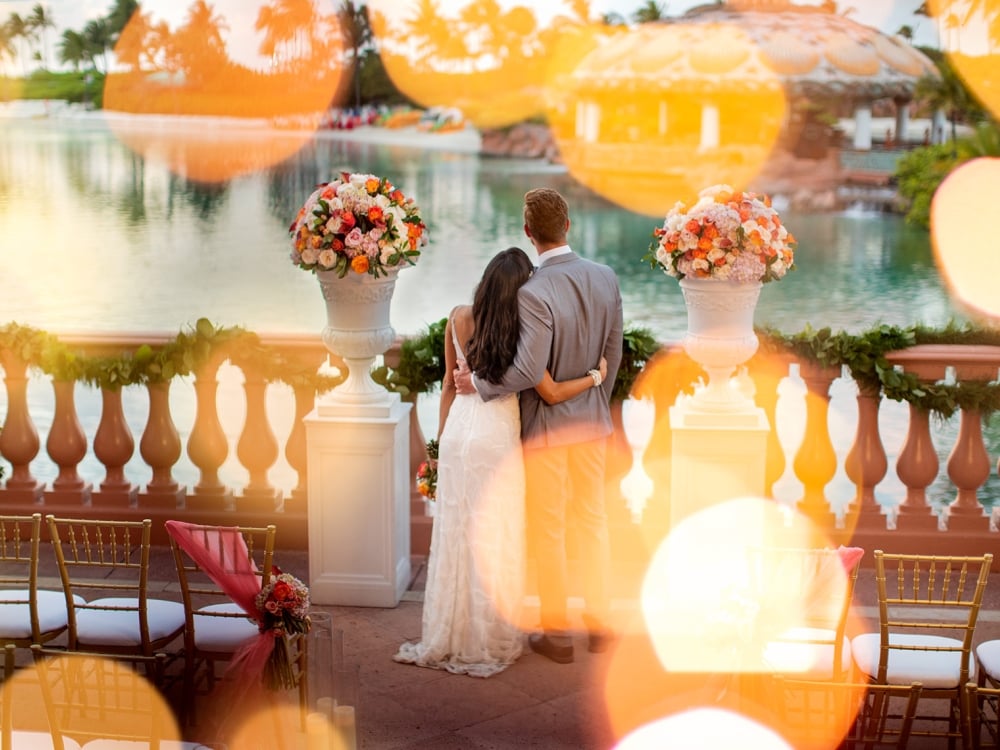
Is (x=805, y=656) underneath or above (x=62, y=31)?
underneath

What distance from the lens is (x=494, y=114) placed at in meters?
30.6

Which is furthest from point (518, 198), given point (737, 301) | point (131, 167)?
point (737, 301)

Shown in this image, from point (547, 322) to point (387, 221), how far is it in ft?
2.96

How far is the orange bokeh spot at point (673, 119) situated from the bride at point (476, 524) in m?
28.0

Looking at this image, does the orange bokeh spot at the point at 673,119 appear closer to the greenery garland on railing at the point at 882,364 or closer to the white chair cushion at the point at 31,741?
the greenery garland on railing at the point at 882,364

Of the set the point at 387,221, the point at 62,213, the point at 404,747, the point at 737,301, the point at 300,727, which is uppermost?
the point at 387,221

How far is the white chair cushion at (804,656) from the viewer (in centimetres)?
372

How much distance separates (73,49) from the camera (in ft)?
90.9

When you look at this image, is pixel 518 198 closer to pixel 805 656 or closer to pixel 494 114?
pixel 494 114

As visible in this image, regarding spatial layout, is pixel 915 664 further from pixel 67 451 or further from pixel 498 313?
pixel 67 451

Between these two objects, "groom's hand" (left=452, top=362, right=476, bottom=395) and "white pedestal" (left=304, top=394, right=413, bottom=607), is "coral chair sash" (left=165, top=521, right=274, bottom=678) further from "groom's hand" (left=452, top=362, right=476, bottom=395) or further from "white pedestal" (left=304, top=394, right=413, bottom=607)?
"white pedestal" (left=304, top=394, right=413, bottom=607)

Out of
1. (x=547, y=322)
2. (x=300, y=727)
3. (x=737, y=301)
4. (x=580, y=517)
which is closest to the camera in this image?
(x=300, y=727)

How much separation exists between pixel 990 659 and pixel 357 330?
257 cm

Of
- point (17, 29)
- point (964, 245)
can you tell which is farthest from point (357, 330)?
point (964, 245)
